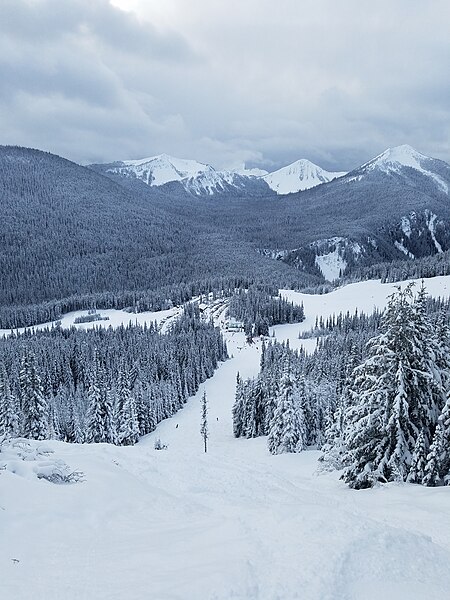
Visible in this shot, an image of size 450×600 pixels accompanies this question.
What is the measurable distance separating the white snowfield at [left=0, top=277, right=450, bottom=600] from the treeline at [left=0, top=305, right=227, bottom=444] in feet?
107

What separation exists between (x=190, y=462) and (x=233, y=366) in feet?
362

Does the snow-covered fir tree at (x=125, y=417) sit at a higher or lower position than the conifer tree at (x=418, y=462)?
lower

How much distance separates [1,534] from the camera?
8578 mm

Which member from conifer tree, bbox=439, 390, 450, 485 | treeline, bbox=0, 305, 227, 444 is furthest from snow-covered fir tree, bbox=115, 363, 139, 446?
conifer tree, bbox=439, 390, 450, 485

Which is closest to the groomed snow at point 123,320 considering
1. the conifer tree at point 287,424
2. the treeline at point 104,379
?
the treeline at point 104,379

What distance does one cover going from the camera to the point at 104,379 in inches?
2657

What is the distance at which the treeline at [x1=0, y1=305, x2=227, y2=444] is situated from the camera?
46094 millimetres

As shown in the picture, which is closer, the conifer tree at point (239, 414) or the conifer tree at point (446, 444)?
the conifer tree at point (446, 444)

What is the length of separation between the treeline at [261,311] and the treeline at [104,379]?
16871 millimetres

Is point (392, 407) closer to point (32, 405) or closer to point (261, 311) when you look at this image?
point (32, 405)

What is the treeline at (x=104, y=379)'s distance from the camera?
46094 mm

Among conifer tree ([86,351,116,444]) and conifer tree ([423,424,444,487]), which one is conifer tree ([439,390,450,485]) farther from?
conifer tree ([86,351,116,444])

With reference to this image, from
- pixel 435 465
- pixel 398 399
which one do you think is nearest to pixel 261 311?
pixel 398 399

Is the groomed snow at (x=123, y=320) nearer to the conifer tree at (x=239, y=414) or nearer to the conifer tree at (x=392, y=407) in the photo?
the conifer tree at (x=239, y=414)
